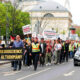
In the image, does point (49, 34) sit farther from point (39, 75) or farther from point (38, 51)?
point (39, 75)

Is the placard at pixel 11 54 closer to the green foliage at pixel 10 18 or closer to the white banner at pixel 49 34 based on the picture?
the white banner at pixel 49 34

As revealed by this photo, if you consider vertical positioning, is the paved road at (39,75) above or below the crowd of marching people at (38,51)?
below

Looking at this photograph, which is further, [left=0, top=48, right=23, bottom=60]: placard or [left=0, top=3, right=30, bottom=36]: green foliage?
[left=0, top=3, right=30, bottom=36]: green foliage

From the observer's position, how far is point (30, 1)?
186000 mm

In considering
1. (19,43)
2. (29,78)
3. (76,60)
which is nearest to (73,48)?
(76,60)

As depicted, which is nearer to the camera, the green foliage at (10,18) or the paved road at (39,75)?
the paved road at (39,75)

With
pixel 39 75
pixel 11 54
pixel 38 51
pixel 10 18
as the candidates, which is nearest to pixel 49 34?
pixel 38 51

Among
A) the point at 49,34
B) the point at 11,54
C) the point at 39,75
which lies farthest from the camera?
the point at 49,34

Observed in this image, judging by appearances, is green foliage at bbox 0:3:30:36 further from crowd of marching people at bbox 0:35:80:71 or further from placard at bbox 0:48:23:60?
placard at bbox 0:48:23:60

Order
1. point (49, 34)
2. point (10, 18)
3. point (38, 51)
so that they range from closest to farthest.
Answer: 1. point (38, 51)
2. point (49, 34)
3. point (10, 18)

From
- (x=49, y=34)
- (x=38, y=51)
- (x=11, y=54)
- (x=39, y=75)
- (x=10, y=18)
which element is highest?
(x=10, y=18)

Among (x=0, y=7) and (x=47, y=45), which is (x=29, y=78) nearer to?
(x=47, y=45)

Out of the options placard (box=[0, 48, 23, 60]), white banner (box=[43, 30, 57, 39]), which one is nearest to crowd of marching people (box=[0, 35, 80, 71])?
placard (box=[0, 48, 23, 60])

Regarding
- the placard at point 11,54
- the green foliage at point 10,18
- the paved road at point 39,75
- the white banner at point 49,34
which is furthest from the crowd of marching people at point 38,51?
the green foliage at point 10,18
